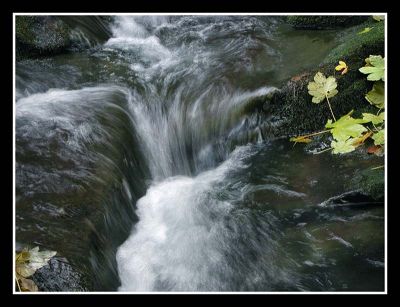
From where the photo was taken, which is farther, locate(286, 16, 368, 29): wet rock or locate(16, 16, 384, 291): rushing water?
locate(286, 16, 368, 29): wet rock

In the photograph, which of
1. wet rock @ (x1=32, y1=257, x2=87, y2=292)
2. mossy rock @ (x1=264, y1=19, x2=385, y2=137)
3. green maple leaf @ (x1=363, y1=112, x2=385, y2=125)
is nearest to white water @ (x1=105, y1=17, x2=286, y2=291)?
mossy rock @ (x1=264, y1=19, x2=385, y2=137)

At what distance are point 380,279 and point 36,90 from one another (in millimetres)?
4642

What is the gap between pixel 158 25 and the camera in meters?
7.82

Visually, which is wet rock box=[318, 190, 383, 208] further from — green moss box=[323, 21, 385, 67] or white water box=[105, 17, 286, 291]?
green moss box=[323, 21, 385, 67]

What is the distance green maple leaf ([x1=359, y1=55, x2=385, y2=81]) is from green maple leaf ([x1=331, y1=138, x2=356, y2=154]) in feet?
2.39

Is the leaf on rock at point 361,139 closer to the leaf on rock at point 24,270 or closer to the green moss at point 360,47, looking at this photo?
the green moss at point 360,47

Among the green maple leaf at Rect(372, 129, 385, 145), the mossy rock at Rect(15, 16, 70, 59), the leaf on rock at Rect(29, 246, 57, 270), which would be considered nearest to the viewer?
the leaf on rock at Rect(29, 246, 57, 270)

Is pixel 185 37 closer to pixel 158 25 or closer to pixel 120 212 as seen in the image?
pixel 158 25

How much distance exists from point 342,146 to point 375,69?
0.97 meters

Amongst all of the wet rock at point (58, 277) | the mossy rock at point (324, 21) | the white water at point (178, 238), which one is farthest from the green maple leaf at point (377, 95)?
the wet rock at point (58, 277)

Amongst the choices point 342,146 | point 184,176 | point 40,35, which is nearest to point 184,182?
point 184,176

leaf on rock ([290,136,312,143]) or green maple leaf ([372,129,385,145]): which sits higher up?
leaf on rock ([290,136,312,143])

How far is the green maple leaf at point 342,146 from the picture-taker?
4.41 meters

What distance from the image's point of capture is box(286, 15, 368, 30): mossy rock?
6508mm
